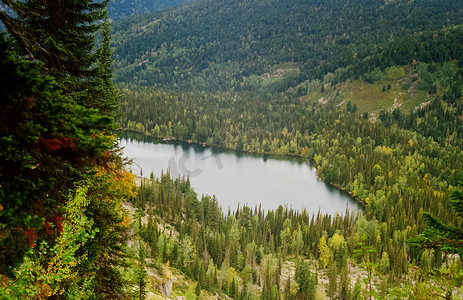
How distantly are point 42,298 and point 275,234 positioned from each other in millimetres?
122457

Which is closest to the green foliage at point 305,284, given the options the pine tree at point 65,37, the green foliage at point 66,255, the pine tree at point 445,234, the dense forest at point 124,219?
the dense forest at point 124,219

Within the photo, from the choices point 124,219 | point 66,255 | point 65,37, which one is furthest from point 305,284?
point 66,255

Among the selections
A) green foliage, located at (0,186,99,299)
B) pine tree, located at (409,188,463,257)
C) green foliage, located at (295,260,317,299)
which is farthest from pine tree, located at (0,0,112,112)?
green foliage, located at (295,260,317,299)

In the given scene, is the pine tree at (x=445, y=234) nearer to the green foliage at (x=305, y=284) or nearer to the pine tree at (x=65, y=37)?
the pine tree at (x=65, y=37)

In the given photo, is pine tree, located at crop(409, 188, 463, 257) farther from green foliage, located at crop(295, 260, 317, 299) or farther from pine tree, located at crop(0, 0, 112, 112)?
green foliage, located at crop(295, 260, 317, 299)

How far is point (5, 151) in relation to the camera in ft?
23.7

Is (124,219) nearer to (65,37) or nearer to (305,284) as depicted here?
(65,37)

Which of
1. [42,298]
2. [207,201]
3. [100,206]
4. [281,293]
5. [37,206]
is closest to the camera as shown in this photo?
[37,206]

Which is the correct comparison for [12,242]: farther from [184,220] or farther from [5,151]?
[184,220]

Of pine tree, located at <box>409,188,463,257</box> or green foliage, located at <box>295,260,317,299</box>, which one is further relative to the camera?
green foliage, located at <box>295,260,317,299</box>

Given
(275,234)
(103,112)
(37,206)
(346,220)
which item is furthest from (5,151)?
(346,220)

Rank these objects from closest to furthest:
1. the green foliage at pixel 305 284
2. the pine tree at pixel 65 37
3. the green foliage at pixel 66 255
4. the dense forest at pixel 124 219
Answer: the dense forest at pixel 124 219
the green foliage at pixel 66 255
the pine tree at pixel 65 37
the green foliage at pixel 305 284

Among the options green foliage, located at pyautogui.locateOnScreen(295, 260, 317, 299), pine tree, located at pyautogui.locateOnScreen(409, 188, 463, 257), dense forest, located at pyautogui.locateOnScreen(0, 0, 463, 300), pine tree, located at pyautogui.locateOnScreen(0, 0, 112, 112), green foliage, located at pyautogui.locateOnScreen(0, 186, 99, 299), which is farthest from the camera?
green foliage, located at pyautogui.locateOnScreen(295, 260, 317, 299)

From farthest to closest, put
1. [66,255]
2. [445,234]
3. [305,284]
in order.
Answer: [305,284], [66,255], [445,234]
